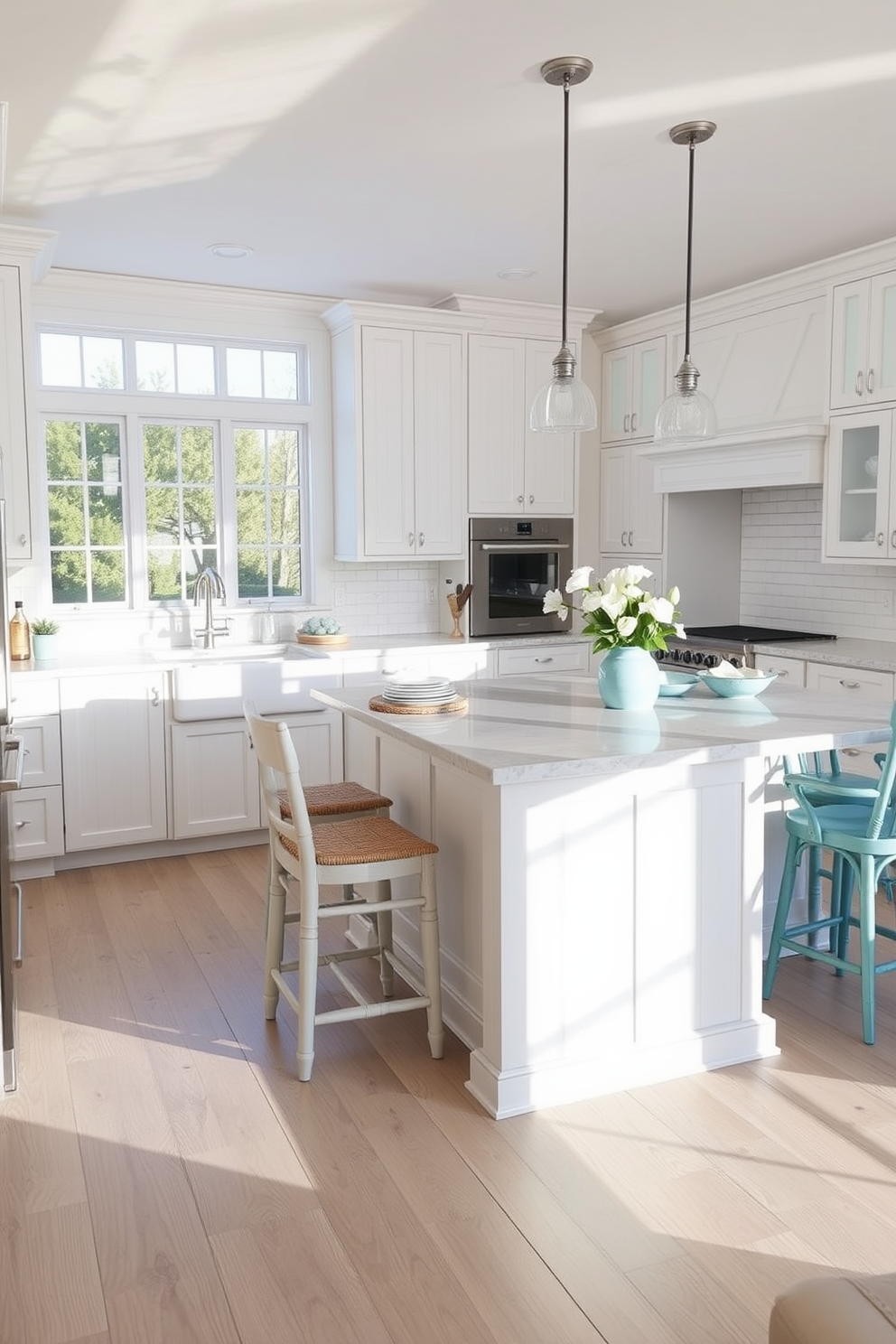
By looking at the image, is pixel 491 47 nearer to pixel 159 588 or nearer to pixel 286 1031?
pixel 286 1031

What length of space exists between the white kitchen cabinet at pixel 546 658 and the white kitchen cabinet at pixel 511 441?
75 cm

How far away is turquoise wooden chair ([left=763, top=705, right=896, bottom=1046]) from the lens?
306 centimetres

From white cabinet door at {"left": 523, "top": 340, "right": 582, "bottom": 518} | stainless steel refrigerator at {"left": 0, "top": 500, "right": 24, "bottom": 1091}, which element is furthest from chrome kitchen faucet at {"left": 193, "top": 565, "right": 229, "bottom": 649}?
stainless steel refrigerator at {"left": 0, "top": 500, "right": 24, "bottom": 1091}

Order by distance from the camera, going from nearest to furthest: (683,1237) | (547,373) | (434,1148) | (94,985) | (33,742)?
(683,1237) → (434,1148) → (94,985) → (33,742) → (547,373)

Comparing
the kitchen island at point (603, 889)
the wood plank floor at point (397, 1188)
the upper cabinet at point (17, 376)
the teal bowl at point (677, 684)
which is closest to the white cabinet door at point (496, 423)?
the upper cabinet at point (17, 376)

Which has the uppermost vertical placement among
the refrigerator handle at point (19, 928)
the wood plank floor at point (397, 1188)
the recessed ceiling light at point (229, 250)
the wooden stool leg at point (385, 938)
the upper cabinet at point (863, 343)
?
the recessed ceiling light at point (229, 250)

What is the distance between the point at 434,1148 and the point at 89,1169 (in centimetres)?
80

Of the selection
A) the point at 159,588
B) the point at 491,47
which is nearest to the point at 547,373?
the point at 159,588

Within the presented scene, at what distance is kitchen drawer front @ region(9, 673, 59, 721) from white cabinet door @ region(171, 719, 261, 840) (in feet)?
1.81

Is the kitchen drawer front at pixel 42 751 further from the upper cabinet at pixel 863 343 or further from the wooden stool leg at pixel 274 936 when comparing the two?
the upper cabinet at pixel 863 343

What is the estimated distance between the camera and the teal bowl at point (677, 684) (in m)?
3.60

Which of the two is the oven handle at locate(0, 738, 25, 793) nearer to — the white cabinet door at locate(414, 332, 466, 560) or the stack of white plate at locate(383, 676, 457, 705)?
the stack of white plate at locate(383, 676, 457, 705)

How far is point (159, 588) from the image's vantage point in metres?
5.65

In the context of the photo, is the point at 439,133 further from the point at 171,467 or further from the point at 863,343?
the point at 171,467
